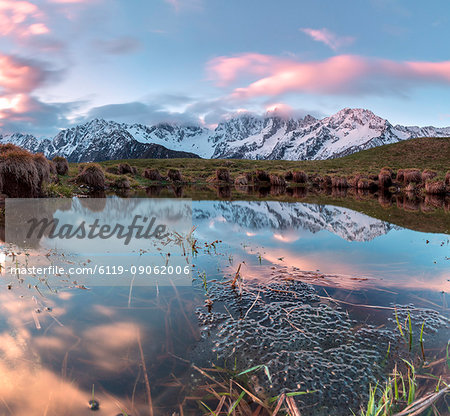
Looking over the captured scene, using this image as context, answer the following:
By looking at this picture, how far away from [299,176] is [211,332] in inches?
2408

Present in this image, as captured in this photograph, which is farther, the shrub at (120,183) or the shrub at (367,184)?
the shrub at (367,184)

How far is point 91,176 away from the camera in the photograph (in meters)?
37.5

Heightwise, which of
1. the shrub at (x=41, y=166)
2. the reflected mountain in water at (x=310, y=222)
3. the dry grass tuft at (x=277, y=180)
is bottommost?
the reflected mountain in water at (x=310, y=222)

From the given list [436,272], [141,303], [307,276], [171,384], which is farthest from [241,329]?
[436,272]

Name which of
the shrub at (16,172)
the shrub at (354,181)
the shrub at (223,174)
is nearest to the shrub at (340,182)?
the shrub at (354,181)

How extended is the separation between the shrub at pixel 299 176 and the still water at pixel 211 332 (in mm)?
55217

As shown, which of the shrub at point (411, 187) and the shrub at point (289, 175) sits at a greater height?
the shrub at point (289, 175)

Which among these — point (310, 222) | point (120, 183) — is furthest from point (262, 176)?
point (310, 222)

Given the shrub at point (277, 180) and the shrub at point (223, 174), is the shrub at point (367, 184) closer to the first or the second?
the shrub at point (277, 180)

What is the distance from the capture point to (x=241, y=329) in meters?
4.63

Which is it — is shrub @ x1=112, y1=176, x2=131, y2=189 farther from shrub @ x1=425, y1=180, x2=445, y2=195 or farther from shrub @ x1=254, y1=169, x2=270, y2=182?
shrub @ x1=425, y1=180, x2=445, y2=195

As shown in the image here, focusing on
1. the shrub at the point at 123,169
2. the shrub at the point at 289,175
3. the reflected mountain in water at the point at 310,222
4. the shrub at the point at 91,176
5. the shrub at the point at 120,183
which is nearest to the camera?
the reflected mountain in water at the point at 310,222

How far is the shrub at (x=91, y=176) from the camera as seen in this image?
3693 centimetres

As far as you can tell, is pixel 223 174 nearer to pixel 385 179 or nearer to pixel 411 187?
pixel 385 179
